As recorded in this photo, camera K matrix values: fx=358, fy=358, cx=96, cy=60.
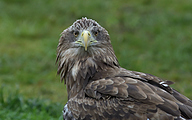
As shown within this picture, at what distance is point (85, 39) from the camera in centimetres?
471

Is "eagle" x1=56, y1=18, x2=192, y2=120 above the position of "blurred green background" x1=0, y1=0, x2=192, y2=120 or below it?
below

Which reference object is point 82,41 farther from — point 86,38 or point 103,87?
point 103,87

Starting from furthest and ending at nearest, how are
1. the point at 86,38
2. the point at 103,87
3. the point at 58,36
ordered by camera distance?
the point at 58,36 < the point at 86,38 < the point at 103,87

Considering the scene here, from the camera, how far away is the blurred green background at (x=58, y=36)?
26.2 feet

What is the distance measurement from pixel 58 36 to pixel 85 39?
19.2ft

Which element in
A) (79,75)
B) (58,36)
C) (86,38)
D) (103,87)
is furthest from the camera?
(58,36)

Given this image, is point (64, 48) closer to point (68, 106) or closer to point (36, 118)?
point (68, 106)

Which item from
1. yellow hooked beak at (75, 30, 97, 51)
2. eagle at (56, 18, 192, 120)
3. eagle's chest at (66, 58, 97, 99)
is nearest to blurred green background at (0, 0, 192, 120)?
eagle's chest at (66, 58, 97, 99)

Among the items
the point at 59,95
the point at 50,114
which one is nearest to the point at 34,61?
the point at 59,95

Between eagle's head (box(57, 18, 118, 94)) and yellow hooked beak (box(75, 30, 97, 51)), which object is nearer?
yellow hooked beak (box(75, 30, 97, 51))

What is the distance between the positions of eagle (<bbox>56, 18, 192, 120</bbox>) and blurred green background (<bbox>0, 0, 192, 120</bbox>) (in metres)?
1.60

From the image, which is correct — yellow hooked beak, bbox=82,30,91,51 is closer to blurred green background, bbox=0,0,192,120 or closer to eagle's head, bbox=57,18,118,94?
eagle's head, bbox=57,18,118,94

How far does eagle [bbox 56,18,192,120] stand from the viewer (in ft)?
13.7

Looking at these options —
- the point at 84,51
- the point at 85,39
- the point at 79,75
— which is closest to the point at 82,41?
the point at 85,39
